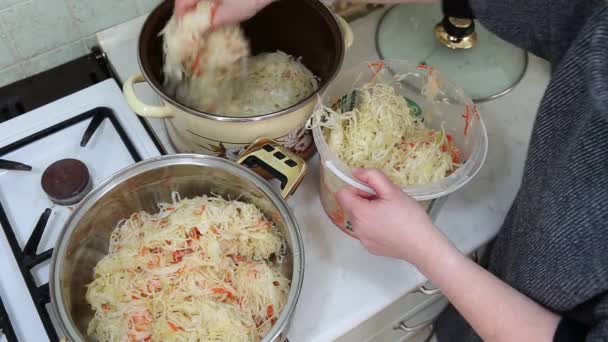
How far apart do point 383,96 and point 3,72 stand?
73 cm

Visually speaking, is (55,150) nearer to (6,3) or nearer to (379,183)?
(6,3)

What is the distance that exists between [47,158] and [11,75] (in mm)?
239

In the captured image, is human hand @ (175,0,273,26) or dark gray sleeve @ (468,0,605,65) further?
human hand @ (175,0,273,26)

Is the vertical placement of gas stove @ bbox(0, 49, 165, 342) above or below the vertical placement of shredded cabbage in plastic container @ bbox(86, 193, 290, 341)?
above

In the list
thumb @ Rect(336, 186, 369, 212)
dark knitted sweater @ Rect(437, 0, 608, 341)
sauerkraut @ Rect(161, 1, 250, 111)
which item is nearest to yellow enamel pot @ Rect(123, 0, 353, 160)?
sauerkraut @ Rect(161, 1, 250, 111)

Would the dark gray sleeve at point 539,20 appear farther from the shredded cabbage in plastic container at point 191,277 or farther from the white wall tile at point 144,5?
the white wall tile at point 144,5

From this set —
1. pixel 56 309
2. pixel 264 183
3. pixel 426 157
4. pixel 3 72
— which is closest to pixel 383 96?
pixel 426 157

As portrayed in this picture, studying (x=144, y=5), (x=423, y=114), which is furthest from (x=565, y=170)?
(x=144, y=5)

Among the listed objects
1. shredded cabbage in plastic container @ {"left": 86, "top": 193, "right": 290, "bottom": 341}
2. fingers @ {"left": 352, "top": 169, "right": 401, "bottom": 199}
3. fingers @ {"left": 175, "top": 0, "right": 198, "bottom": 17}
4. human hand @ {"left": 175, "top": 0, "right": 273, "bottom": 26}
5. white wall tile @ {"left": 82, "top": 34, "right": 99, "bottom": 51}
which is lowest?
shredded cabbage in plastic container @ {"left": 86, "top": 193, "right": 290, "bottom": 341}

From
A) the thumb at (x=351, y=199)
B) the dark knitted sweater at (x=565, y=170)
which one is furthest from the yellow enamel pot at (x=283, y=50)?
the dark knitted sweater at (x=565, y=170)

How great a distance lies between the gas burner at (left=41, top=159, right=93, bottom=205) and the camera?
81cm

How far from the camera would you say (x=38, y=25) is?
0.95 meters

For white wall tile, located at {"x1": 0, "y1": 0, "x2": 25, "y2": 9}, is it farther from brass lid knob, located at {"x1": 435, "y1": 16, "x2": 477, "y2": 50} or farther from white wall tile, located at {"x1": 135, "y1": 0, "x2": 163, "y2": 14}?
brass lid knob, located at {"x1": 435, "y1": 16, "x2": 477, "y2": 50}

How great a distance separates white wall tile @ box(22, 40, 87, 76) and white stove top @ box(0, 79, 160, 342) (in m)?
0.13
